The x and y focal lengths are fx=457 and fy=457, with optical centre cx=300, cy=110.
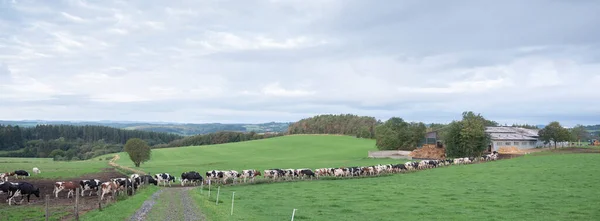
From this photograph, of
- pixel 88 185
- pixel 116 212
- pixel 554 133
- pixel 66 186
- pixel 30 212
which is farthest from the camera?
pixel 554 133

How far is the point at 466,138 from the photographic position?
246 feet

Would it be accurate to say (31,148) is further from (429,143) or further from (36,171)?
(429,143)

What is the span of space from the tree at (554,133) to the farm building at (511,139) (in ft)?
9.15

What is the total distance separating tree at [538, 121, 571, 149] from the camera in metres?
87.8

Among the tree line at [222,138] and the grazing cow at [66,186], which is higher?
the tree line at [222,138]

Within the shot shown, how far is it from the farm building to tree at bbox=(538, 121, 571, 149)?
2788 millimetres

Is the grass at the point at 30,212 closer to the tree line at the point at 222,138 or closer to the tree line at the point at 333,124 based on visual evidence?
the tree line at the point at 333,124

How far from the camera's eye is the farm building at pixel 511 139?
287 ft

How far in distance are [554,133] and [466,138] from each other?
26.2m

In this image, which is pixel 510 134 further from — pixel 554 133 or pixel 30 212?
pixel 30 212

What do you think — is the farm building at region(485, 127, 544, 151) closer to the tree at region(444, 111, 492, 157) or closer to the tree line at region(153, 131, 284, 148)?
the tree at region(444, 111, 492, 157)

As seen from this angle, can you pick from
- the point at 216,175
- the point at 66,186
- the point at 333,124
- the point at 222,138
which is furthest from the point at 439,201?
the point at 333,124

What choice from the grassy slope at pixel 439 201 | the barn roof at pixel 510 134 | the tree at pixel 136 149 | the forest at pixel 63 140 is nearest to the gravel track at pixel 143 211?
the grassy slope at pixel 439 201

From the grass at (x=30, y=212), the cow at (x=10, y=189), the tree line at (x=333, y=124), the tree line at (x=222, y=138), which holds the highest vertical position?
the tree line at (x=333, y=124)
